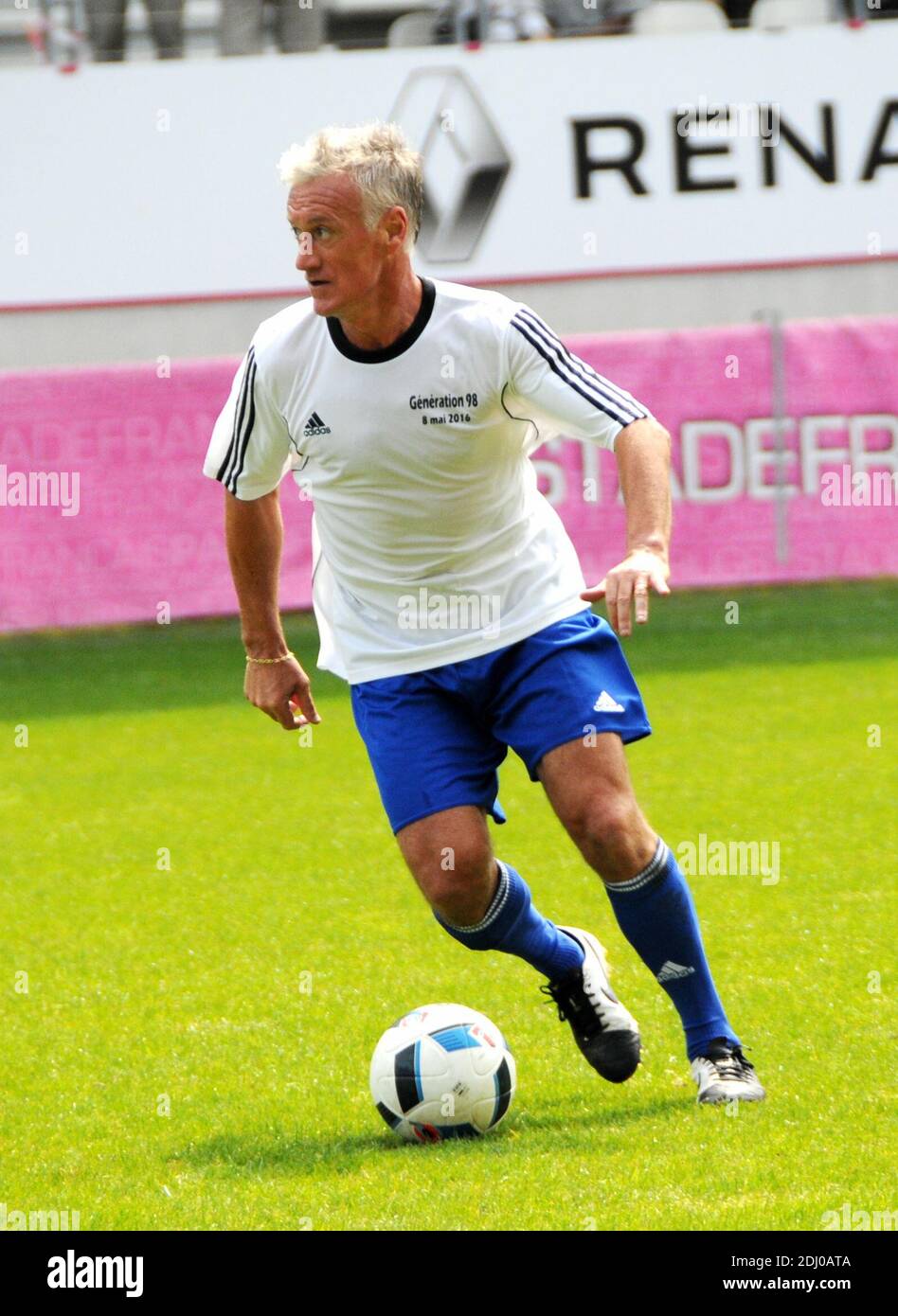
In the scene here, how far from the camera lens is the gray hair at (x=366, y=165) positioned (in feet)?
13.9

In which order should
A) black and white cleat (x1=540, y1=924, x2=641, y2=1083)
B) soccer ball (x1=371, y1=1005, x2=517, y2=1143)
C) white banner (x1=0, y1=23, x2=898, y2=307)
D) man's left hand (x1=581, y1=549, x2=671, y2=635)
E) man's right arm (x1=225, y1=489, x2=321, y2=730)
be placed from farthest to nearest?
1. white banner (x1=0, y1=23, x2=898, y2=307)
2. man's right arm (x1=225, y1=489, x2=321, y2=730)
3. black and white cleat (x1=540, y1=924, x2=641, y2=1083)
4. soccer ball (x1=371, y1=1005, x2=517, y2=1143)
5. man's left hand (x1=581, y1=549, x2=671, y2=635)

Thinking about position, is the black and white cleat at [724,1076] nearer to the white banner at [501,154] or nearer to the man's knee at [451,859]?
the man's knee at [451,859]

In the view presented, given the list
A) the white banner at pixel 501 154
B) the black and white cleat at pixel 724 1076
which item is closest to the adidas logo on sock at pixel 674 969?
the black and white cleat at pixel 724 1076

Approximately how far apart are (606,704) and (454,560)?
1.62 feet

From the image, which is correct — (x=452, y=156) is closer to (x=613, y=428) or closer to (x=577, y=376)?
(x=577, y=376)

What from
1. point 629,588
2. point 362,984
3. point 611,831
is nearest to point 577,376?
point 629,588

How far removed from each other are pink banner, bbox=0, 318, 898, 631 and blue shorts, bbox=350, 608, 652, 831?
32.0 feet

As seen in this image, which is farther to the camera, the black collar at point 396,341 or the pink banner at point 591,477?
the pink banner at point 591,477

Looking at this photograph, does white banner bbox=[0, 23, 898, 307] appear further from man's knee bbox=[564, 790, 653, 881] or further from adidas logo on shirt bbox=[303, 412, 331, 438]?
man's knee bbox=[564, 790, 653, 881]

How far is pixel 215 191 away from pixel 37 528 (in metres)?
4.68

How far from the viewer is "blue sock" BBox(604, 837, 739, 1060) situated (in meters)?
4.45

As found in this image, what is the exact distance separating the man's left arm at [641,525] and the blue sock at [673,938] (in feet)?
2.38

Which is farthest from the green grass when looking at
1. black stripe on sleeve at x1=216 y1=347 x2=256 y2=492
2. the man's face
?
the man's face
